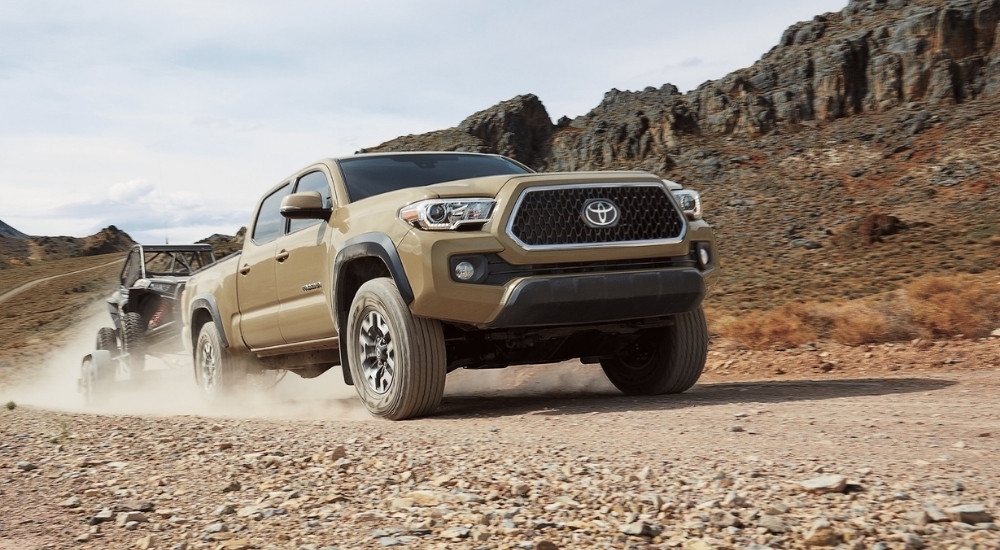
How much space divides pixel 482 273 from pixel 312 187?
2405 mm

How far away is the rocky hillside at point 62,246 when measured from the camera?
9331 cm

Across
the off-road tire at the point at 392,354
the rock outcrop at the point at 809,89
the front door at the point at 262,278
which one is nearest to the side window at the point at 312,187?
the front door at the point at 262,278

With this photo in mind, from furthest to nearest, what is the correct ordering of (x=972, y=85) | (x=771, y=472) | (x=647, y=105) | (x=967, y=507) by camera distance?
(x=647, y=105)
(x=972, y=85)
(x=771, y=472)
(x=967, y=507)

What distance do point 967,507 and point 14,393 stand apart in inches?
651

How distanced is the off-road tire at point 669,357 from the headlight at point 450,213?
180 centimetres

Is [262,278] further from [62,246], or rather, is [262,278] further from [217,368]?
[62,246]

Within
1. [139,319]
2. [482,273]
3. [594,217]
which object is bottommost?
[139,319]

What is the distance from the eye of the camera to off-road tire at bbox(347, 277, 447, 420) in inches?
232

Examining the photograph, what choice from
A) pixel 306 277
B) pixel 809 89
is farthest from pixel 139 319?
pixel 809 89

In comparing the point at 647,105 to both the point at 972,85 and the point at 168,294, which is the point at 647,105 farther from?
the point at 168,294

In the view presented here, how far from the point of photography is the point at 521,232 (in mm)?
5691

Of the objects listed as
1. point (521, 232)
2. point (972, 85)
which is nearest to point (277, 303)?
point (521, 232)

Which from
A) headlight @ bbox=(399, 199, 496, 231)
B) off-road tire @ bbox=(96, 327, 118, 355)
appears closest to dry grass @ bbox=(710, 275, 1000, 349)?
headlight @ bbox=(399, 199, 496, 231)

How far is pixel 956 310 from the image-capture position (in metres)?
10.3
